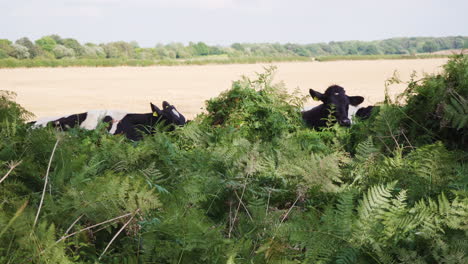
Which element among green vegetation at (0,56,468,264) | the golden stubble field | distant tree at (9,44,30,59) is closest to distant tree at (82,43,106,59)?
distant tree at (9,44,30,59)

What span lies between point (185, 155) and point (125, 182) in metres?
0.64

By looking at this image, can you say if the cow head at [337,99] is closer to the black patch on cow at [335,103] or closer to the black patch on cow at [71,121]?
the black patch on cow at [335,103]

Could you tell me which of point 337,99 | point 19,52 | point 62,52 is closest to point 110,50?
point 62,52

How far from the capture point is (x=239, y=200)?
1370 mm

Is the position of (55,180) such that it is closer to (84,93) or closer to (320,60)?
(84,93)

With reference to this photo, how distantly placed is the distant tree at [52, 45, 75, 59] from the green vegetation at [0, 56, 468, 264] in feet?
194

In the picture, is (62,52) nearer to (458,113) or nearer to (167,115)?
(167,115)

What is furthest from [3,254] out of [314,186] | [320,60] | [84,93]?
[320,60]

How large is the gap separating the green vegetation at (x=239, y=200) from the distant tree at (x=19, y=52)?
55192 millimetres

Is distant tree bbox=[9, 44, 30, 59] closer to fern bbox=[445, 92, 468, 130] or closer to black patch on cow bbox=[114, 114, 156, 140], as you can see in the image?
black patch on cow bbox=[114, 114, 156, 140]

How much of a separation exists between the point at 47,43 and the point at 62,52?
261 inches

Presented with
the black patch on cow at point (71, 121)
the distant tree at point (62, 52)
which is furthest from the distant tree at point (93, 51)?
the black patch on cow at point (71, 121)

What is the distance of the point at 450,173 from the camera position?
165 centimetres

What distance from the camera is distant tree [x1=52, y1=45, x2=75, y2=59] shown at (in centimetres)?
5725
